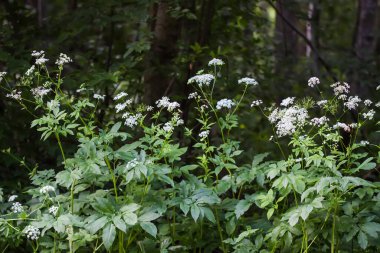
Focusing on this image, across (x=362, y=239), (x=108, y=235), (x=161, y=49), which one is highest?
(x=161, y=49)

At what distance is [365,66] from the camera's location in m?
5.89

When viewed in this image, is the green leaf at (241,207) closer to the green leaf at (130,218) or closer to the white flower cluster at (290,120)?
the white flower cluster at (290,120)

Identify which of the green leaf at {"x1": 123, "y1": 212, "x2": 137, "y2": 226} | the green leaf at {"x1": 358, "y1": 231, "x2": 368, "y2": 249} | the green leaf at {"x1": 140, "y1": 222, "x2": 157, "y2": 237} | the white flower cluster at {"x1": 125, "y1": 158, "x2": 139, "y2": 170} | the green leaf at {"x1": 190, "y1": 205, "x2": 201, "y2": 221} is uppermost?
the white flower cluster at {"x1": 125, "y1": 158, "x2": 139, "y2": 170}

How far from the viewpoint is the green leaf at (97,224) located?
2.63 m

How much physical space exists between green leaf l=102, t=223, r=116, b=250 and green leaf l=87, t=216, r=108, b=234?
3 cm

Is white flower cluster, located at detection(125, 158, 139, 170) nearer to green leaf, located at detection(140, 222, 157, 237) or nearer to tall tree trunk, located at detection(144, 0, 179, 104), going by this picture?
green leaf, located at detection(140, 222, 157, 237)

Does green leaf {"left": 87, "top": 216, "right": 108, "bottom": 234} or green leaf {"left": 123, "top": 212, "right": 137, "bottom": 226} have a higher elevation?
green leaf {"left": 123, "top": 212, "right": 137, "bottom": 226}

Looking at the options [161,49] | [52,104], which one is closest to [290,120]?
[52,104]

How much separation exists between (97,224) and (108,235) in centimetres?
8

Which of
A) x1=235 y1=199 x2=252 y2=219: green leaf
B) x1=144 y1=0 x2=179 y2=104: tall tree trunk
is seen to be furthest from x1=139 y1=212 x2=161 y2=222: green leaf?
x1=144 y1=0 x2=179 y2=104: tall tree trunk

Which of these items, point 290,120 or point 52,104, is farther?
point 52,104

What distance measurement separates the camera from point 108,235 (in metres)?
2.62

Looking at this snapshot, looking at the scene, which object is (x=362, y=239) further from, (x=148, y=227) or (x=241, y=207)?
(x=148, y=227)

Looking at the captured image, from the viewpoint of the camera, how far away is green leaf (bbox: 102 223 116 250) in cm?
261
